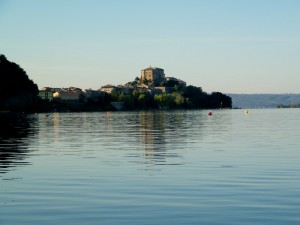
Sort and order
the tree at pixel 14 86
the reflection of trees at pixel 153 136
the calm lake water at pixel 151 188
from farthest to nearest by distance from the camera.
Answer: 1. the tree at pixel 14 86
2. the reflection of trees at pixel 153 136
3. the calm lake water at pixel 151 188

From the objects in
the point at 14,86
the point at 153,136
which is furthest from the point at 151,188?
the point at 14,86

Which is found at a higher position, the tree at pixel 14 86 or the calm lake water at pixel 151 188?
the tree at pixel 14 86

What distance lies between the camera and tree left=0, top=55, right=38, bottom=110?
172750mm

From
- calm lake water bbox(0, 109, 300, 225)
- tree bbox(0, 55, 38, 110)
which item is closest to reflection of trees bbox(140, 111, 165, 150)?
calm lake water bbox(0, 109, 300, 225)

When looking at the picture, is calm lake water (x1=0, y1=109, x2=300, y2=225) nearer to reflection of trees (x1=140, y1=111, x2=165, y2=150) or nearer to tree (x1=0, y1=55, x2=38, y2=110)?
reflection of trees (x1=140, y1=111, x2=165, y2=150)

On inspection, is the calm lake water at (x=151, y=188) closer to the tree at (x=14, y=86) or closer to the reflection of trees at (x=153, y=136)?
the reflection of trees at (x=153, y=136)

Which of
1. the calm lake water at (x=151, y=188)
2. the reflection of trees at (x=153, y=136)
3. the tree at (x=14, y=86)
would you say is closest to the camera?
the calm lake water at (x=151, y=188)

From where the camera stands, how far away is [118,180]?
20.0 meters

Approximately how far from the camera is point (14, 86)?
176m

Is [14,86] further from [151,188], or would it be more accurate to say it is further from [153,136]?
[151,188]

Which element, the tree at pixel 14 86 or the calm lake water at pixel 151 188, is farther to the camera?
the tree at pixel 14 86

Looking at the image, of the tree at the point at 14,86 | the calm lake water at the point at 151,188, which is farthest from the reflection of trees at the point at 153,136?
the tree at the point at 14,86

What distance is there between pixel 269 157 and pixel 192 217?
1598 cm

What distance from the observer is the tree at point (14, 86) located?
17275 centimetres
